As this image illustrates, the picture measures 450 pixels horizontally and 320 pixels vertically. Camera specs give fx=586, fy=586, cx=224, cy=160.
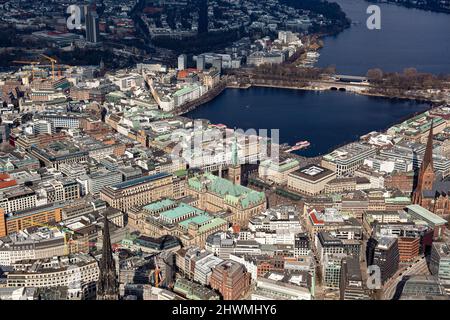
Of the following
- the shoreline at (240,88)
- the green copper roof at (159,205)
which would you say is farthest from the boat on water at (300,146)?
the green copper roof at (159,205)

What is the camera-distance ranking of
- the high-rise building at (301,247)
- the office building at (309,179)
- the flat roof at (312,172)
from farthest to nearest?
the flat roof at (312,172) → the office building at (309,179) → the high-rise building at (301,247)

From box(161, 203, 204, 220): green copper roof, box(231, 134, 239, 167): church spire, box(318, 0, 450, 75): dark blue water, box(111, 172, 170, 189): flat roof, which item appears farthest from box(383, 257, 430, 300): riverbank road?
box(318, 0, 450, 75): dark blue water

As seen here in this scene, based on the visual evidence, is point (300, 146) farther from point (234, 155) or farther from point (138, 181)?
point (138, 181)

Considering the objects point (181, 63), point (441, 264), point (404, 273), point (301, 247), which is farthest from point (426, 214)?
point (181, 63)

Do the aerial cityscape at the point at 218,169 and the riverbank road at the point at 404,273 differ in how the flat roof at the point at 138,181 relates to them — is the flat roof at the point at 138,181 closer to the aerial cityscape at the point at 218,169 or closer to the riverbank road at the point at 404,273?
the aerial cityscape at the point at 218,169

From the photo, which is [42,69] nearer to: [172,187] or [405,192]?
[172,187]

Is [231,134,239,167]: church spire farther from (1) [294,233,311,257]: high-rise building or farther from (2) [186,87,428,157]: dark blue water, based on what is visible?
(1) [294,233,311,257]: high-rise building

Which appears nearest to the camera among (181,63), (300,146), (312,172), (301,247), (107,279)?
(107,279)
